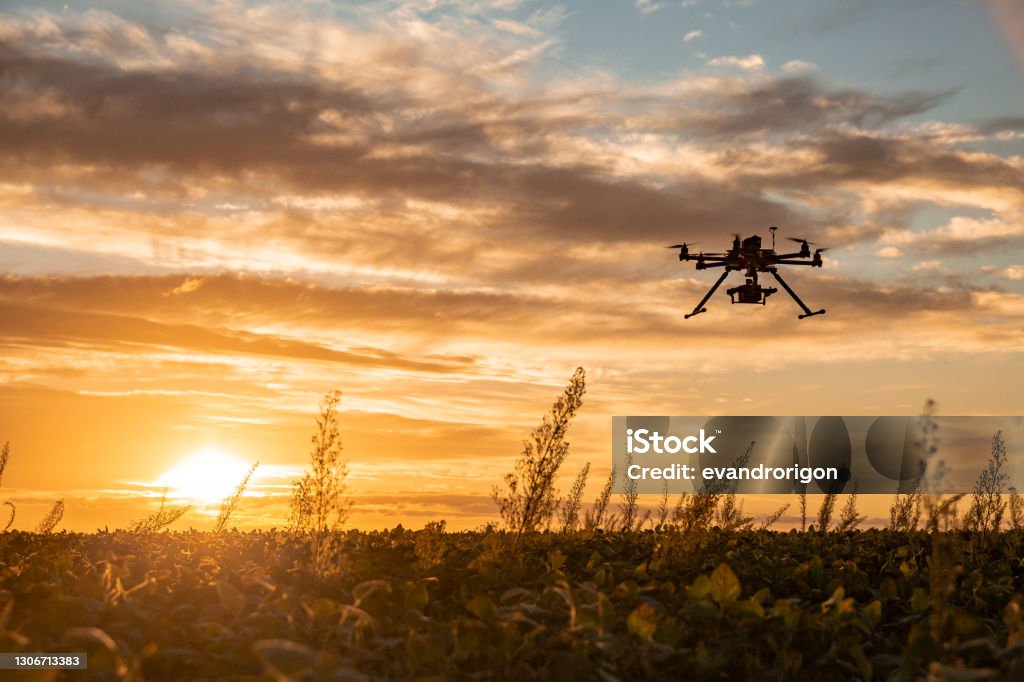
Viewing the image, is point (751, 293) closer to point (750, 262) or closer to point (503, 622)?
point (750, 262)

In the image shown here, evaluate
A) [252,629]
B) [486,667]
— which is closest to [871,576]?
[486,667]

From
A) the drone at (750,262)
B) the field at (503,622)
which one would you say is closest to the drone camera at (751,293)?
the drone at (750,262)

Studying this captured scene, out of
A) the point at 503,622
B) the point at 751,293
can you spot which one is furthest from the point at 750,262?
the point at 503,622

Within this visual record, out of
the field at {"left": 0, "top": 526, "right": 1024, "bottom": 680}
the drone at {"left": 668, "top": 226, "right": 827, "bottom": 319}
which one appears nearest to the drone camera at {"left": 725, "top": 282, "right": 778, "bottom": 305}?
the drone at {"left": 668, "top": 226, "right": 827, "bottom": 319}

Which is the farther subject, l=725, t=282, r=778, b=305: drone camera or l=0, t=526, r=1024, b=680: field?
l=725, t=282, r=778, b=305: drone camera

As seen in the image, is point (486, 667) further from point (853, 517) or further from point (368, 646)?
point (853, 517)

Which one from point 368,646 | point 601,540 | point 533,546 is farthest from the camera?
point 601,540

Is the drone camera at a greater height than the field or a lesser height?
greater

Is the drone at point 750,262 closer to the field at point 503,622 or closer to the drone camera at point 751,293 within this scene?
the drone camera at point 751,293

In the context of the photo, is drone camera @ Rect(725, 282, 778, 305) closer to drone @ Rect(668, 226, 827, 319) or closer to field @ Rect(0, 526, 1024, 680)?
drone @ Rect(668, 226, 827, 319)
